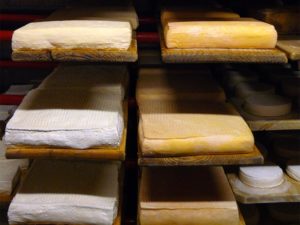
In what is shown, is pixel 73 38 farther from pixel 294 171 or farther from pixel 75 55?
pixel 294 171

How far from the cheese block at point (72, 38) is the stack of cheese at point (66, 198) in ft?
1.56

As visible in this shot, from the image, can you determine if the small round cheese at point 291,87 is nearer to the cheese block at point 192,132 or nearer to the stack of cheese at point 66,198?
the cheese block at point 192,132

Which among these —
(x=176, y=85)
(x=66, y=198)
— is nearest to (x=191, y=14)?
(x=176, y=85)

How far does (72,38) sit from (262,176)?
91cm

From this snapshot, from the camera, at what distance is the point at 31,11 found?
6.92 feet

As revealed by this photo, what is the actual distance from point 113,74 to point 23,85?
0.69 metres

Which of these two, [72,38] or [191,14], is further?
[191,14]

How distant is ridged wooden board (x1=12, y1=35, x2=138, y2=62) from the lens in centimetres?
112

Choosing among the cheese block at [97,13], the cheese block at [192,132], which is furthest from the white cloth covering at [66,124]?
the cheese block at [97,13]

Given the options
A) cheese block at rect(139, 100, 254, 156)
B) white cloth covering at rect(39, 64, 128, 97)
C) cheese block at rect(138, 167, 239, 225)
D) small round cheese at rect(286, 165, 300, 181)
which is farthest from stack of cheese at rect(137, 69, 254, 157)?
small round cheese at rect(286, 165, 300, 181)

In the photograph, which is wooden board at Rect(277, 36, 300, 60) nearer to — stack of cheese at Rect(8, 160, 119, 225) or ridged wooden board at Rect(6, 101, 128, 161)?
ridged wooden board at Rect(6, 101, 128, 161)

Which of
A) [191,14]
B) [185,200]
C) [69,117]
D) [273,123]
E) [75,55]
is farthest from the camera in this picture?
[191,14]

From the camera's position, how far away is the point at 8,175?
1409 mm

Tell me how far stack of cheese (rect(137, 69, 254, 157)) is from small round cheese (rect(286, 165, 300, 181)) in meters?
0.43
